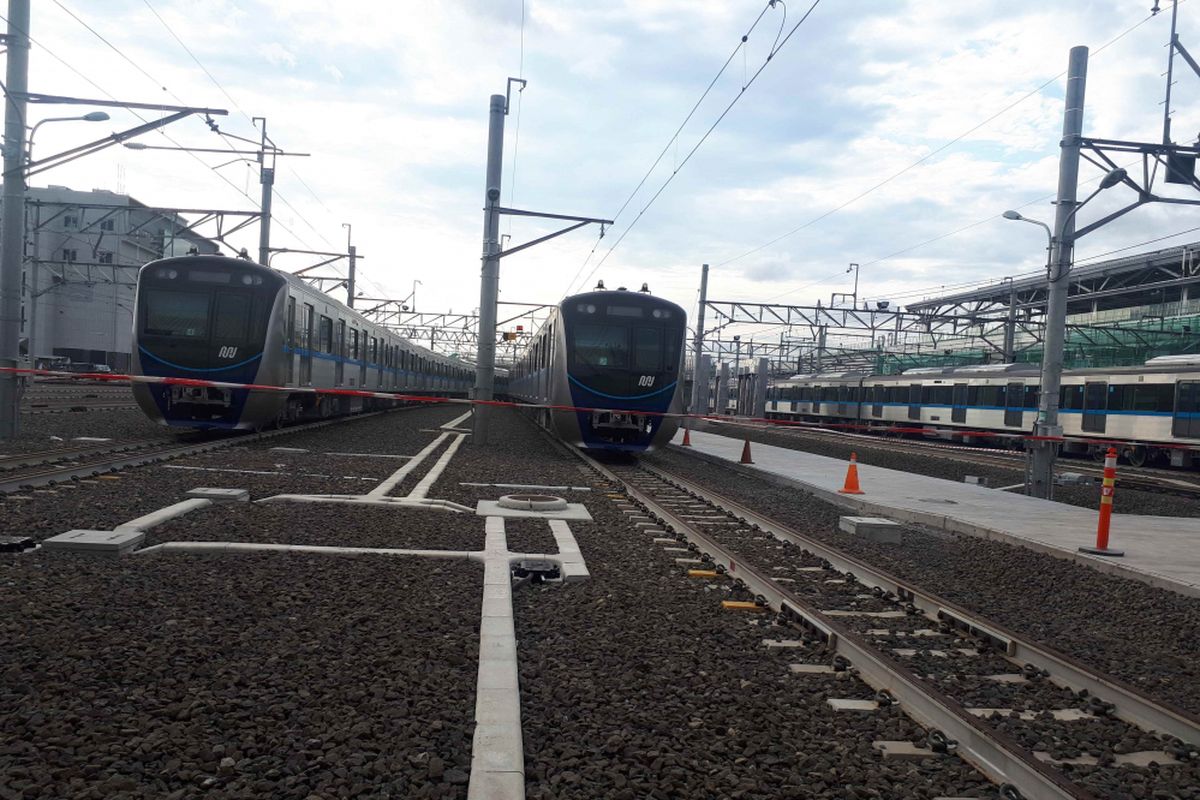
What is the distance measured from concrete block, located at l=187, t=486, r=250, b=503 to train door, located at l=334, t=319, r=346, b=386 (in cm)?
1217

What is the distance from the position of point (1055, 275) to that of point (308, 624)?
473 inches

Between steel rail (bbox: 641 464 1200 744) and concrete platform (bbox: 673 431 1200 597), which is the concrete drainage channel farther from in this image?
concrete platform (bbox: 673 431 1200 597)

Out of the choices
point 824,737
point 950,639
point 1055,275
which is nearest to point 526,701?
point 824,737

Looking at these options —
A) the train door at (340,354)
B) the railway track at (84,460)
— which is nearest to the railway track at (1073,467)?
the train door at (340,354)

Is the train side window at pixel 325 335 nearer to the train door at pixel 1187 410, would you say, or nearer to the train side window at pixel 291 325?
the train side window at pixel 291 325

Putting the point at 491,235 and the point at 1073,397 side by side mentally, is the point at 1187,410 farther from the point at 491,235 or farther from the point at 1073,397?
the point at 491,235

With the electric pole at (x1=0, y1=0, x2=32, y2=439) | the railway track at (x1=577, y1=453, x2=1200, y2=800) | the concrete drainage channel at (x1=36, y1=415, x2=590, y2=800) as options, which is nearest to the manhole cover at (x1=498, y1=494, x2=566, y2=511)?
the concrete drainage channel at (x1=36, y1=415, x2=590, y2=800)

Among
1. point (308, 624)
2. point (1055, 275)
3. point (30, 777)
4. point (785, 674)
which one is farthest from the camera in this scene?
point (1055, 275)

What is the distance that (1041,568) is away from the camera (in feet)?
22.9

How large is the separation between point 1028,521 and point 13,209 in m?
14.6

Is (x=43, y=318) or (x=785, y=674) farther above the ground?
(x=43, y=318)

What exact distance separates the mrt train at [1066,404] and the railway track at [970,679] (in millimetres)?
8490

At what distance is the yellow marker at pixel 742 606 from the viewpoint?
5164 mm

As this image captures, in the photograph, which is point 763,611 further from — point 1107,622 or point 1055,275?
point 1055,275
